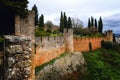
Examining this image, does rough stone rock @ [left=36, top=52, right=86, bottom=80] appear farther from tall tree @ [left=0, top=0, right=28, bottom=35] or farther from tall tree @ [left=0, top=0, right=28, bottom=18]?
tall tree @ [left=0, top=0, right=28, bottom=18]

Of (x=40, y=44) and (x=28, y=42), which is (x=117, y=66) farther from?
(x=28, y=42)

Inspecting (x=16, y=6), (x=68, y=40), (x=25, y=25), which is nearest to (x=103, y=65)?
(x=68, y=40)

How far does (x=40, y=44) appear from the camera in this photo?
26828mm

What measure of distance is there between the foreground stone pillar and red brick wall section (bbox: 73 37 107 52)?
30.7m

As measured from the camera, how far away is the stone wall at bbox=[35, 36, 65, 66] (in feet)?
87.0

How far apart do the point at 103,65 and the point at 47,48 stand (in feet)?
33.1

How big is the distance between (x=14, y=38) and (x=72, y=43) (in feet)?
95.7

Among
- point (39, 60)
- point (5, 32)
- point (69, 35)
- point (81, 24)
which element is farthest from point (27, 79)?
point (81, 24)

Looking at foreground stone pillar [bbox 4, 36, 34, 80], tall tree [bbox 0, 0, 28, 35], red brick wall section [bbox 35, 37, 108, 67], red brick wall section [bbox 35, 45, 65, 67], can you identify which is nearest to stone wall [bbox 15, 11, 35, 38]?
tall tree [bbox 0, 0, 28, 35]

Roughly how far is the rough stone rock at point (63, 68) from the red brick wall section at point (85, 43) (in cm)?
303

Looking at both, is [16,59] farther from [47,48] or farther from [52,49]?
[52,49]

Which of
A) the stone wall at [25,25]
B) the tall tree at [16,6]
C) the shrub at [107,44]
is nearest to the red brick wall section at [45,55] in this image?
the stone wall at [25,25]

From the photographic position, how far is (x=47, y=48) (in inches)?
1114

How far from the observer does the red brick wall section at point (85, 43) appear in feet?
125
